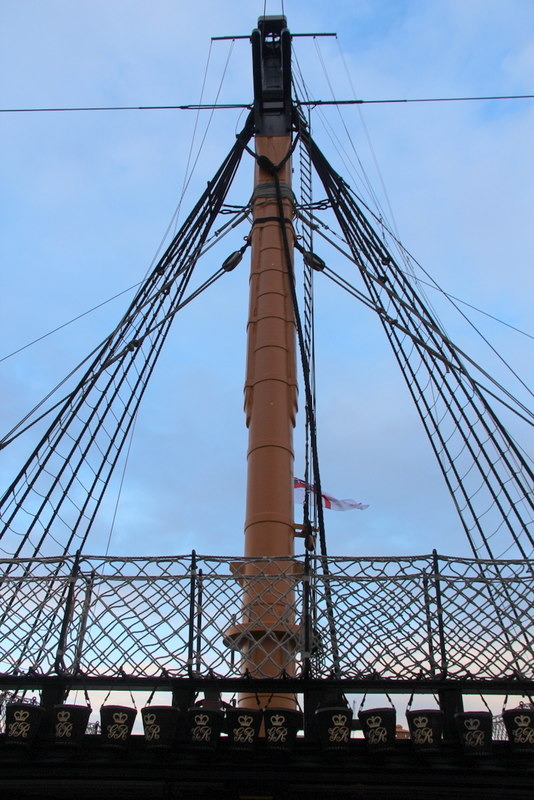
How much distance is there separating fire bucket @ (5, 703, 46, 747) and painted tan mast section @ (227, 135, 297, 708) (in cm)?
173

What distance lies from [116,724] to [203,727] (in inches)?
25.8

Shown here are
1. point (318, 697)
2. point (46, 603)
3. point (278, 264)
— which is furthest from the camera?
point (278, 264)

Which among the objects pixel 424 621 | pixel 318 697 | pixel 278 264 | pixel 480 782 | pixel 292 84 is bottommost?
pixel 480 782

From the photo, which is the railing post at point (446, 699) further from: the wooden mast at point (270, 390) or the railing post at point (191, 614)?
the railing post at point (191, 614)

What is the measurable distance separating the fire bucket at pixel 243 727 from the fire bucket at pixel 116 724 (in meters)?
0.75

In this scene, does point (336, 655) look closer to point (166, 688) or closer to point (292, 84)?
point (166, 688)

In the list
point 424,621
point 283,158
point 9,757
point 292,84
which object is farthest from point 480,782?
point 292,84

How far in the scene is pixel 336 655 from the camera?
6074mm

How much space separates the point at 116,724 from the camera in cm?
566

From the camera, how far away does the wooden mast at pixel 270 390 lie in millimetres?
6883

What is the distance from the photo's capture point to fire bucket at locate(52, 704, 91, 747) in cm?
561

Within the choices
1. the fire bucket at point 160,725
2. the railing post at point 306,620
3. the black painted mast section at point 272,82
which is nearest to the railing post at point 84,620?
the fire bucket at point 160,725

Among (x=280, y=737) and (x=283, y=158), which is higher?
(x=283, y=158)

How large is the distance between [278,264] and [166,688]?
21.2ft
